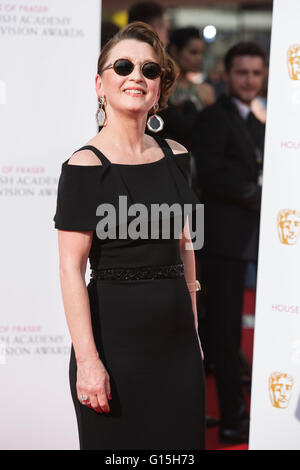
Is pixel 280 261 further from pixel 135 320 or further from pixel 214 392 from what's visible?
pixel 214 392

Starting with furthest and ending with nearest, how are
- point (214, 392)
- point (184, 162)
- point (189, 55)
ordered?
1. point (214, 392)
2. point (189, 55)
3. point (184, 162)

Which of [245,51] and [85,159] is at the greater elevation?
[245,51]

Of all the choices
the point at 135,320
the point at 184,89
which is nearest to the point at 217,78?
the point at 184,89

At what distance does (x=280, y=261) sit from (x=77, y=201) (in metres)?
1.19

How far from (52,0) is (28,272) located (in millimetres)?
1188

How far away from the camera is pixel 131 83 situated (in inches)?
78.7

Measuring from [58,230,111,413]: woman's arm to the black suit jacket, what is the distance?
1.68m

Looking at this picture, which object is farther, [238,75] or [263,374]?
[238,75]

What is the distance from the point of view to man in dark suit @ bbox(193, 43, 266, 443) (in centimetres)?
351

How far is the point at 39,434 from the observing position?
9.42 feet

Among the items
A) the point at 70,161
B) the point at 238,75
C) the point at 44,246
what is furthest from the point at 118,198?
the point at 238,75

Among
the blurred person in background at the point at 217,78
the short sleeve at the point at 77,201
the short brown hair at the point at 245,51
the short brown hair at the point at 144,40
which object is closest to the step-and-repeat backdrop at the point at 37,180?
the short brown hair at the point at 144,40

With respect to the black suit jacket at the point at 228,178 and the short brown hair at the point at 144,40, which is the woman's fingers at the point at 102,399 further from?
the black suit jacket at the point at 228,178

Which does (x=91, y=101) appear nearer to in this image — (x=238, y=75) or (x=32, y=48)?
(x=32, y=48)
